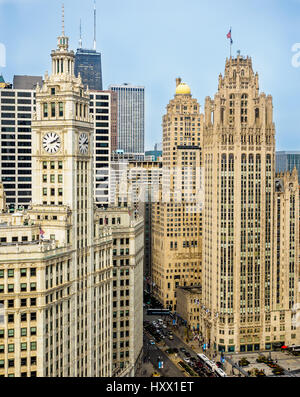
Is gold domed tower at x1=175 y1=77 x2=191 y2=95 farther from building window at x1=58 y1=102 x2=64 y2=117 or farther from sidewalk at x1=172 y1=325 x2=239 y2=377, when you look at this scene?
building window at x1=58 y1=102 x2=64 y2=117

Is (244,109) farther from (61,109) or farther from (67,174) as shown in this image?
(67,174)

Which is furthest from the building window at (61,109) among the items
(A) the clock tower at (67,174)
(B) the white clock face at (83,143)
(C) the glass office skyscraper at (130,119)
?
(C) the glass office skyscraper at (130,119)

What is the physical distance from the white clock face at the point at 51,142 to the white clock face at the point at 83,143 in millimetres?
1214

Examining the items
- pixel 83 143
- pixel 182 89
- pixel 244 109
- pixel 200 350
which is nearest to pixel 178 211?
pixel 182 89

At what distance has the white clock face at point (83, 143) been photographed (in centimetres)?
2822

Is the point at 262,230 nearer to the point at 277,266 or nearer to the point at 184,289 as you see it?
the point at 277,266

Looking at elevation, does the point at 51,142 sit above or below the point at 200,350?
above

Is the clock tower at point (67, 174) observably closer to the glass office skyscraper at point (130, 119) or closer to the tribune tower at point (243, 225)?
the glass office skyscraper at point (130, 119)

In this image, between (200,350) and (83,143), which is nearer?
(83,143)

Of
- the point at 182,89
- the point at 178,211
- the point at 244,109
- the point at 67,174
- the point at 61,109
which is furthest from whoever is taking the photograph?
the point at 182,89

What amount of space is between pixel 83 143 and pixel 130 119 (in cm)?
2193

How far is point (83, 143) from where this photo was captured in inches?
1126

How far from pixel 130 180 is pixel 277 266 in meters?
24.3

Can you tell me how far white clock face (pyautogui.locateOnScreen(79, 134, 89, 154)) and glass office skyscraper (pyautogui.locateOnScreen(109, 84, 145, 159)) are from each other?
7708 millimetres
